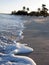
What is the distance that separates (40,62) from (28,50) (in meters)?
1.54

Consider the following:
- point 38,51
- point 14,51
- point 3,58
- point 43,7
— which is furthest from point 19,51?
point 43,7

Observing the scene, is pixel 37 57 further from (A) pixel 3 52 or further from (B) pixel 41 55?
(A) pixel 3 52

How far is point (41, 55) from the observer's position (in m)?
7.29

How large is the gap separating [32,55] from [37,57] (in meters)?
0.30

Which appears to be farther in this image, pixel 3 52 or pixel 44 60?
pixel 3 52

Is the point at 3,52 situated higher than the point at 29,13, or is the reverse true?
the point at 3,52

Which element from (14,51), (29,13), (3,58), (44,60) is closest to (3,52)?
(14,51)

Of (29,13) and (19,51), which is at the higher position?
(19,51)

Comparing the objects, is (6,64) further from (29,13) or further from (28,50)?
(29,13)

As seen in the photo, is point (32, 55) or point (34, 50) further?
point (34, 50)

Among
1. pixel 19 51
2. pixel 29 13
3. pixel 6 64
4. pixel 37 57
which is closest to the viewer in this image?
pixel 6 64

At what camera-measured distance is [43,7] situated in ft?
340

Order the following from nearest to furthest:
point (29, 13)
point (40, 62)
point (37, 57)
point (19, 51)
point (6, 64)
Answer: point (6, 64)
point (40, 62)
point (37, 57)
point (19, 51)
point (29, 13)

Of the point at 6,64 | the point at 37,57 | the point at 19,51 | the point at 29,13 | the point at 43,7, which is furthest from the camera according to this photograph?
the point at 29,13
